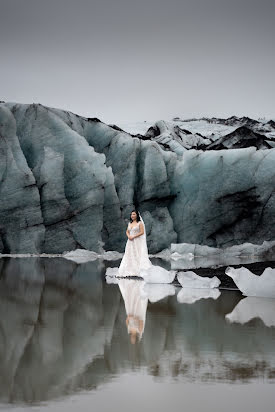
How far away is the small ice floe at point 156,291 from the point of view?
348 inches

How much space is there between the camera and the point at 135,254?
1342 cm

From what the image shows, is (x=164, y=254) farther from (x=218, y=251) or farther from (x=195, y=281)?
(x=195, y=281)

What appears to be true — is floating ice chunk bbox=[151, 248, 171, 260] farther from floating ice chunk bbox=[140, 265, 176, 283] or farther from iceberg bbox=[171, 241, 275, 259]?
floating ice chunk bbox=[140, 265, 176, 283]

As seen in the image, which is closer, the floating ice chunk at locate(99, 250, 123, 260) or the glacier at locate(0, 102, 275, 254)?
the glacier at locate(0, 102, 275, 254)

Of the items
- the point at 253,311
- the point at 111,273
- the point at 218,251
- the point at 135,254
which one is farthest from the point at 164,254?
the point at 253,311

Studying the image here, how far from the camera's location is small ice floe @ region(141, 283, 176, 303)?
8852mm

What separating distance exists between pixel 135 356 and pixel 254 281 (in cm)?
488

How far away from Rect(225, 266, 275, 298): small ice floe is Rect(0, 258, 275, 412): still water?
686 millimetres

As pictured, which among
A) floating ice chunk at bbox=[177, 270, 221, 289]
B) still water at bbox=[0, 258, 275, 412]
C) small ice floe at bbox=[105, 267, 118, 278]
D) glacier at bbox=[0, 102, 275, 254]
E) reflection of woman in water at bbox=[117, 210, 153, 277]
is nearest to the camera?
Result: still water at bbox=[0, 258, 275, 412]

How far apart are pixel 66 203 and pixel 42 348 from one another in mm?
19232

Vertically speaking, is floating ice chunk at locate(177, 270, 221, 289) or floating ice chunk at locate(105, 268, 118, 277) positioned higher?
floating ice chunk at locate(105, 268, 118, 277)

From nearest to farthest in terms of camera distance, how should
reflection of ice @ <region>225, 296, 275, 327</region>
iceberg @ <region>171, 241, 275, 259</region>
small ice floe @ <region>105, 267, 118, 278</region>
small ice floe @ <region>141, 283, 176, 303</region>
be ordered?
reflection of ice @ <region>225, 296, 275, 327</region>, small ice floe @ <region>141, 283, 176, 303</region>, small ice floe @ <region>105, 267, 118, 278</region>, iceberg @ <region>171, 241, 275, 259</region>

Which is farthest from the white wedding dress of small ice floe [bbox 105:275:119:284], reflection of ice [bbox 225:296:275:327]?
reflection of ice [bbox 225:296:275:327]

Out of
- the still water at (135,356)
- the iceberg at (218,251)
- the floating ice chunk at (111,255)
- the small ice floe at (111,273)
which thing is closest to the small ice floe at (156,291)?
the still water at (135,356)
